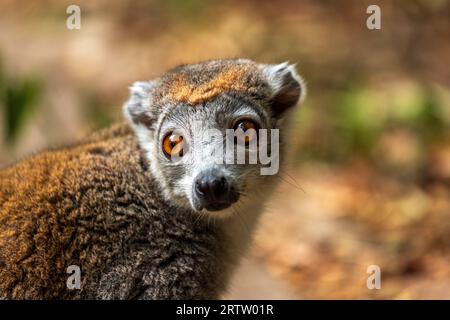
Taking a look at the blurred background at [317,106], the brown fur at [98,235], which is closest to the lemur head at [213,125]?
the brown fur at [98,235]

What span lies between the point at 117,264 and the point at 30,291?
2.39 ft

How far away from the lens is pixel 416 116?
11.8m

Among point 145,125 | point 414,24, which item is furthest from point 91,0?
point 145,125

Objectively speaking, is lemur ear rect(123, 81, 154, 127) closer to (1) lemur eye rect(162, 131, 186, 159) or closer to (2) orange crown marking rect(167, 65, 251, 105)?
(2) orange crown marking rect(167, 65, 251, 105)

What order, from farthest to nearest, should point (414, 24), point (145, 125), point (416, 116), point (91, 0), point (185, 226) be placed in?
point (91, 0), point (414, 24), point (416, 116), point (145, 125), point (185, 226)

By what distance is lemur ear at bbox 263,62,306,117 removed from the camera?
6.76m

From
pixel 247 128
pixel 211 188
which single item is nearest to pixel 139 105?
pixel 247 128

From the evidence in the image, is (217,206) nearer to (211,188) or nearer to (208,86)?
(211,188)

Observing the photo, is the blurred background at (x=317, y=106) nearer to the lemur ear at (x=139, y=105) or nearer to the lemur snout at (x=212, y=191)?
the lemur snout at (x=212, y=191)

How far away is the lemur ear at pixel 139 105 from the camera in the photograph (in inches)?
269

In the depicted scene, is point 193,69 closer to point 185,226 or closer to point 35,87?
point 185,226

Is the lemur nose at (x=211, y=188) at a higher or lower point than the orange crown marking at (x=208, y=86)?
lower

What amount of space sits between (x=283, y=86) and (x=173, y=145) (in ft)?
3.87

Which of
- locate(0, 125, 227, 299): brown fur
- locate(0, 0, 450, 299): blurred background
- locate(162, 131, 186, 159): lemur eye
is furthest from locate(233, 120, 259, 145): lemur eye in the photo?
locate(0, 125, 227, 299): brown fur
